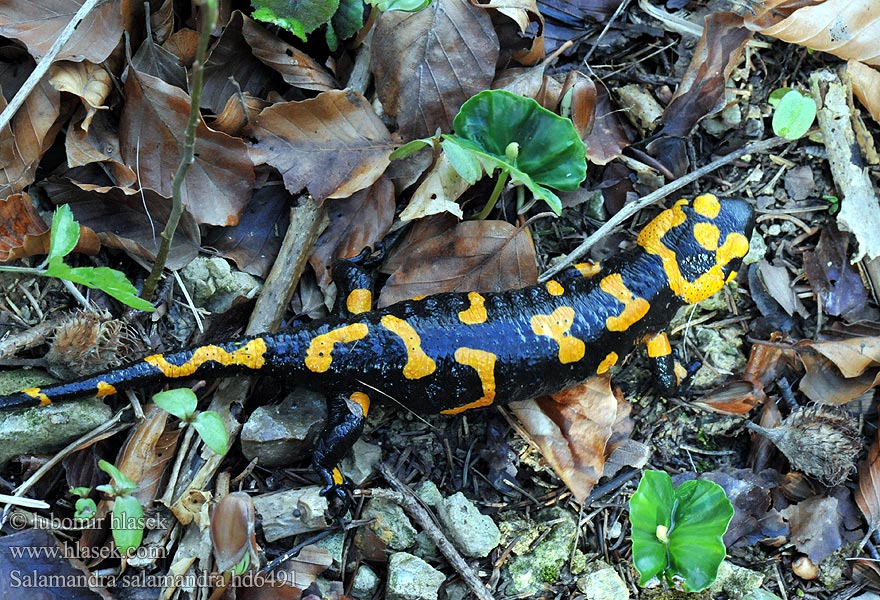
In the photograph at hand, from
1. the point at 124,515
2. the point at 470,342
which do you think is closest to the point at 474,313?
the point at 470,342

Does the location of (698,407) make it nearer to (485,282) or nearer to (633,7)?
(485,282)

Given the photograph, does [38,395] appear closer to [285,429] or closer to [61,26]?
[285,429]

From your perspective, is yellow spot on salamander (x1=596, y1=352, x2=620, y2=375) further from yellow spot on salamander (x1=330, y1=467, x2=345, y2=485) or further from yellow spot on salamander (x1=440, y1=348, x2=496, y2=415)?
yellow spot on salamander (x1=330, y1=467, x2=345, y2=485)

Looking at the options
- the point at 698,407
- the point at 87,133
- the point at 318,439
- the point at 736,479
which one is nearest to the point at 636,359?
the point at 698,407

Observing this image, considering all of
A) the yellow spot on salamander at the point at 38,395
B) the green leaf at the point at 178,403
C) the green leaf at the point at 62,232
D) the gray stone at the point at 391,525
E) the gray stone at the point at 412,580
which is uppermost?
the green leaf at the point at 62,232

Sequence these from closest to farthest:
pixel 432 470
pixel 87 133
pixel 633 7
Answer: pixel 87 133
pixel 432 470
pixel 633 7

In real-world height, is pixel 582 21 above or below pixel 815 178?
above

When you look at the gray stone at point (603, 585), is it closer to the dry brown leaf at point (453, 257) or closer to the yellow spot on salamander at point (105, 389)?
the dry brown leaf at point (453, 257)

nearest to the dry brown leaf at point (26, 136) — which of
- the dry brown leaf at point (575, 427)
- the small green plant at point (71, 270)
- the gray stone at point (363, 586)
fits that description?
the small green plant at point (71, 270)
